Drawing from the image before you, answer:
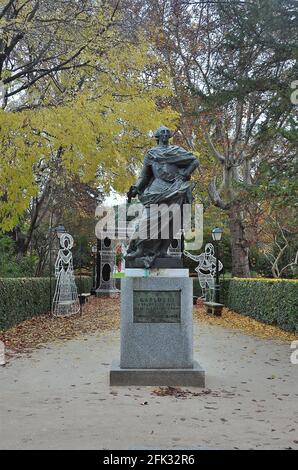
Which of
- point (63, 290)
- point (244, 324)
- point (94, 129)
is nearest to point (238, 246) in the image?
point (244, 324)

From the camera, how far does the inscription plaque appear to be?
6.64 m

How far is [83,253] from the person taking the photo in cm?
3278

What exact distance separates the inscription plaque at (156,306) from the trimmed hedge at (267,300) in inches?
248

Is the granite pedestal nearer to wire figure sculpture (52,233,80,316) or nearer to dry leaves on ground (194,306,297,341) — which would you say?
dry leaves on ground (194,306,297,341)

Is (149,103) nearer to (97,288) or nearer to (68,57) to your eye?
(68,57)

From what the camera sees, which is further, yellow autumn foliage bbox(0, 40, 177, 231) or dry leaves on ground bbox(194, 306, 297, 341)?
dry leaves on ground bbox(194, 306, 297, 341)

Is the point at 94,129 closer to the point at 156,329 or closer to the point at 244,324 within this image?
the point at 156,329

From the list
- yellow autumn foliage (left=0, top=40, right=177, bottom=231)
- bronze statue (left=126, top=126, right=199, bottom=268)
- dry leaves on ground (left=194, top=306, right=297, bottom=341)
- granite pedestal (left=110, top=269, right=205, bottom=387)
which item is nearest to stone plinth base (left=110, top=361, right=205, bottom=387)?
granite pedestal (left=110, top=269, right=205, bottom=387)

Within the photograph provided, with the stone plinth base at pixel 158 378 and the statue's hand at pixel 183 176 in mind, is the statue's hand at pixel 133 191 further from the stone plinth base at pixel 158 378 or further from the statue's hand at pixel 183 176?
the stone plinth base at pixel 158 378

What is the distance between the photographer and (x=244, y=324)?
15.0m

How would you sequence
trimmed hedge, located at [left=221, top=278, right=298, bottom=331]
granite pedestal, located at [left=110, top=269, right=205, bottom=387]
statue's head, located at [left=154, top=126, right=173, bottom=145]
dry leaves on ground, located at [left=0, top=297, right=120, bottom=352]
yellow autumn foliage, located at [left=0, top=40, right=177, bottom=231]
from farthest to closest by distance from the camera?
trimmed hedge, located at [left=221, top=278, right=298, bottom=331] < dry leaves on ground, located at [left=0, top=297, right=120, bottom=352] < yellow autumn foliage, located at [left=0, top=40, right=177, bottom=231] < statue's head, located at [left=154, top=126, right=173, bottom=145] < granite pedestal, located at [left=110, top=269, right=205, bottom=387]

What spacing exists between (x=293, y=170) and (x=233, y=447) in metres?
7.53

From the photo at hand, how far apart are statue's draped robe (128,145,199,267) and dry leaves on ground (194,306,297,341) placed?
5866 mm

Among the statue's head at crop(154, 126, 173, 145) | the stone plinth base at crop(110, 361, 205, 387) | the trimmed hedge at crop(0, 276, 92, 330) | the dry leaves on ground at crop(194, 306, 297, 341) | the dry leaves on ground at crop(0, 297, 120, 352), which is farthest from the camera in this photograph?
the dry leaves on ground at crop(194, 306, 297, 341)
